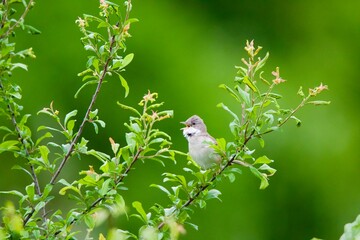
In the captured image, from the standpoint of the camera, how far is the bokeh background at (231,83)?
6816mm

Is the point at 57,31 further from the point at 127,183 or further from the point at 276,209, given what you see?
the point at 276,209

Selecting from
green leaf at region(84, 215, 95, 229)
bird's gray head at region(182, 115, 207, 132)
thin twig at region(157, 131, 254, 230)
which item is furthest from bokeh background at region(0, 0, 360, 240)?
green leaf at region(84, 215, 95, 229)

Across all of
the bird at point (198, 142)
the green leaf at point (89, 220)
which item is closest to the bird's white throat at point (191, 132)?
the bird at point (198, 142)

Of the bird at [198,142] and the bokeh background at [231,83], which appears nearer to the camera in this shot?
the bird at [198,142]

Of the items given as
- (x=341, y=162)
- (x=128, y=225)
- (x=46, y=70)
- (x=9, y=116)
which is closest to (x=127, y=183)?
(x=128, y=225)

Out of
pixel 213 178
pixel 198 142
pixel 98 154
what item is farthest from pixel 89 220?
pixel 198 142

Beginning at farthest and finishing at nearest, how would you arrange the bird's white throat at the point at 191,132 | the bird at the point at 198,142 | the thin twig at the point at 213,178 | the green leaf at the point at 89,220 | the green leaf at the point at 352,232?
1. the bird's white throat at the point at 191,132
2. the bird at the point at 198,142
3. the thin twig at the point at 213,178
4. the green leaf at the point at 89,220
5. the green leaf at the point at 352,232

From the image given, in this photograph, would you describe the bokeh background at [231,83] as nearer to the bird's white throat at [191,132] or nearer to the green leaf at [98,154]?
the bird's white throat at [191,132]

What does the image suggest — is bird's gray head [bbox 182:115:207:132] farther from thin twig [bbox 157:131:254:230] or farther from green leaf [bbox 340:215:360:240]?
green leaf [bbox 340:215:360:240]

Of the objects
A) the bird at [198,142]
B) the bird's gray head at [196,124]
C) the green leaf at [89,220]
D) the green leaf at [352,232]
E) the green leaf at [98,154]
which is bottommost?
the green leaf at [89,220]

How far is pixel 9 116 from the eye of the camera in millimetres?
2574

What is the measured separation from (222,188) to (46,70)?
1.81 metres

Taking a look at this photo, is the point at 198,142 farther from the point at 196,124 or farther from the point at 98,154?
the point at 98,154

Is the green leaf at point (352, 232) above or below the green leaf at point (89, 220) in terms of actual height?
above
